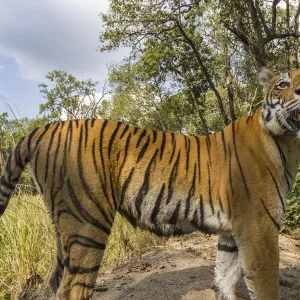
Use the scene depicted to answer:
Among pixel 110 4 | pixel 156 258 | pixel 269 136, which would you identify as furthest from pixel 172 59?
pixel 269 136

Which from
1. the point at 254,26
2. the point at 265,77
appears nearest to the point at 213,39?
the point at 254,26

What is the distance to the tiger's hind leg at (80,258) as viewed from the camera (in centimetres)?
263

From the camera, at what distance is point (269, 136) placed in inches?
117

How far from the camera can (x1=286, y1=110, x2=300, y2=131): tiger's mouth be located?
9.16 ft

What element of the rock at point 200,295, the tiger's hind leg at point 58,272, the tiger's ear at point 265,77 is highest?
the tiger's ear at point 265,77

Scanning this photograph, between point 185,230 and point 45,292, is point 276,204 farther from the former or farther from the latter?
point 45,292

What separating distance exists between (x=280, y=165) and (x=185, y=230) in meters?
0.91

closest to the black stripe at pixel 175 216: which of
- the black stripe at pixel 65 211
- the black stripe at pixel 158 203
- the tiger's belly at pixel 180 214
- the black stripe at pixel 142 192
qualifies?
the tiger's belly at pixel 180 214

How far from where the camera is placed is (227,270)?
339 centimetres

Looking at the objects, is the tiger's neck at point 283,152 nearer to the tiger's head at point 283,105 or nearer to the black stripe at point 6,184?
the tiger's head at point 283,105

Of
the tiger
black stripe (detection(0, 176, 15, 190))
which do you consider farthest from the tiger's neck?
black stripe (detection(0, 176, 15, 190))

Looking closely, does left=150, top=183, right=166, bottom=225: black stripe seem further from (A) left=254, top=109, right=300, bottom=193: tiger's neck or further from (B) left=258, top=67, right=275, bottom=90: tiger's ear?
(B) left=258, top=67, right=275, bottom=90: tiger's ear

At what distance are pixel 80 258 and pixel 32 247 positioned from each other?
2.16 meters

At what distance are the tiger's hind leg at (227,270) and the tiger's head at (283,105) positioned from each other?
3.65 ft
